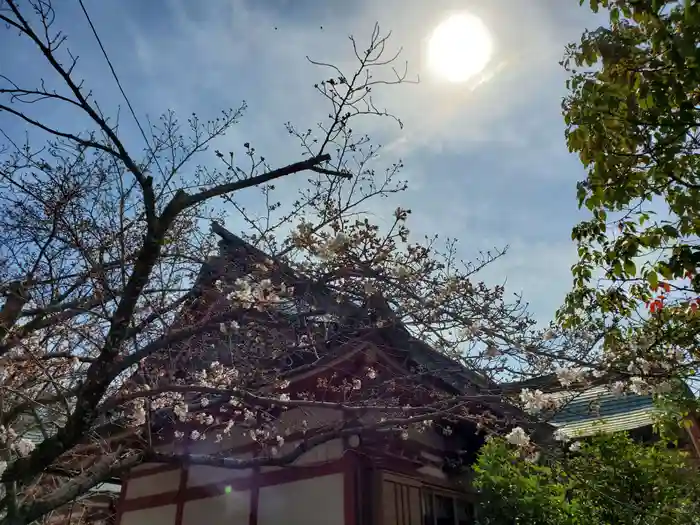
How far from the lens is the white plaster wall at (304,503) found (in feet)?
17.7

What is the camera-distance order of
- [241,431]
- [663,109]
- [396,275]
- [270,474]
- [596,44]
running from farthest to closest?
[241,431], [270,474], [396,275], [596,44], [663,109]

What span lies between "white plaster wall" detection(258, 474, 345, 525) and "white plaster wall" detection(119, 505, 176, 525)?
5.51 ft

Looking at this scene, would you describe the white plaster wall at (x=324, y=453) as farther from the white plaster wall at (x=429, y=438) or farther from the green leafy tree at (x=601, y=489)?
the green leafy tree at (x=601, y=489)

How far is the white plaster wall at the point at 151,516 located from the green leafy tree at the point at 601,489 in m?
3.95

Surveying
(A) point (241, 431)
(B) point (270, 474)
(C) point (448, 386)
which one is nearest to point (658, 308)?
(C) point (448, 386)

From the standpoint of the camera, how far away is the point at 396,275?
157 inches

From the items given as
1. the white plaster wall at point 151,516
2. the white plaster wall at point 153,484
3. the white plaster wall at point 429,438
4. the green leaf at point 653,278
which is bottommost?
the white plaster wall at point 151,516

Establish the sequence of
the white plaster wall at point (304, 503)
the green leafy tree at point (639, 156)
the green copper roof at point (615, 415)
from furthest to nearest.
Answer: the green copper roof at point (615, 415) < the white plaster wall at point (304, 503) < the green leafy tree at point (639, 156)

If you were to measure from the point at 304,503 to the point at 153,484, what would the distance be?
277 cm

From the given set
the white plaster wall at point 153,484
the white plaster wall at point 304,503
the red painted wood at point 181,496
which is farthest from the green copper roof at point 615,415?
the white plaster wall at point 153,484

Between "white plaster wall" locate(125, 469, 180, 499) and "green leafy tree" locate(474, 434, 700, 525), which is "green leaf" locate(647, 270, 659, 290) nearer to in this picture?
"green leafy tree" locate(474, 434, 700, 525)

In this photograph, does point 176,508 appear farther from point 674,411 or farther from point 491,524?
point 674,411

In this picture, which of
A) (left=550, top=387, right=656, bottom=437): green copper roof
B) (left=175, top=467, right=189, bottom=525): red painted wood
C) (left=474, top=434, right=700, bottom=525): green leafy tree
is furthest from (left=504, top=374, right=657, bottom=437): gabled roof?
(left=175, top=467, right=189, bottom=525): red painted wood

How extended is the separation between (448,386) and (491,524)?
1521 millimetres
